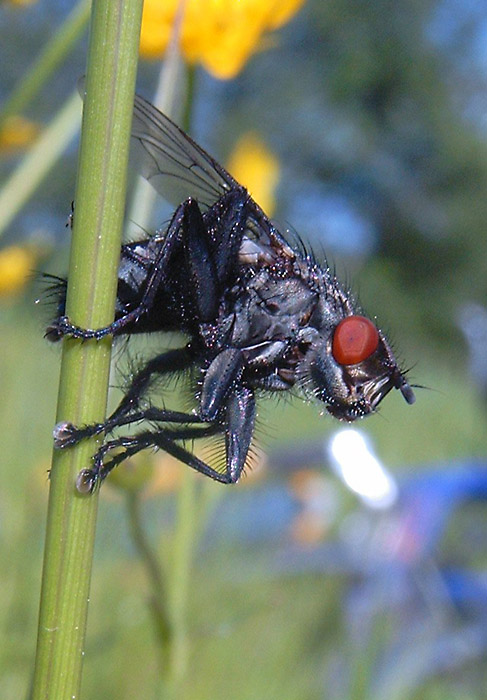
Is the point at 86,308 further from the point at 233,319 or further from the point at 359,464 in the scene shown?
the point at 359,464

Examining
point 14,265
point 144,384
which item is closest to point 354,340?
point 144,384

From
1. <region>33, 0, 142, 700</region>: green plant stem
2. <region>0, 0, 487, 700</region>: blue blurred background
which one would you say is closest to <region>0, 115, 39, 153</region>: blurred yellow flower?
<region>0, 0, 487, 700</region>: blue blurred background

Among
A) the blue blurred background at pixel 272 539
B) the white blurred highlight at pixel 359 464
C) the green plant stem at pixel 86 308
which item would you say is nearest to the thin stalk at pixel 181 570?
the blue blurred background at pixel 272 539

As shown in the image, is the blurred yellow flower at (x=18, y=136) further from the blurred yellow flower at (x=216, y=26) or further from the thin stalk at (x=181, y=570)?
the thin stalk at (x=181, y=570)

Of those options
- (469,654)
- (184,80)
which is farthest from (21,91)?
(469,654)

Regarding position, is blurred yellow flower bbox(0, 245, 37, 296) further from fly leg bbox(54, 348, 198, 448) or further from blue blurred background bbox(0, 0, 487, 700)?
fly leg bbox(54, 348, 198, 448)
